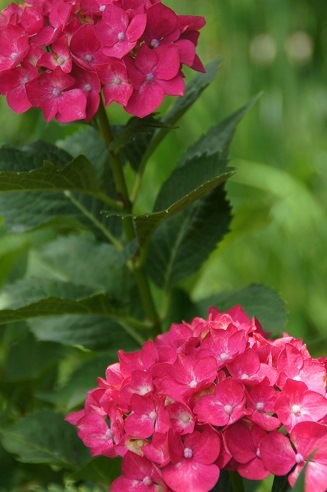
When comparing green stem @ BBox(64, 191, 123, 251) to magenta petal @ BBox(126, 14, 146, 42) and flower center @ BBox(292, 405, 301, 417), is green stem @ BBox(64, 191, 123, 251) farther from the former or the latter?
flower center @ BBox(292, 405, 301, 417)

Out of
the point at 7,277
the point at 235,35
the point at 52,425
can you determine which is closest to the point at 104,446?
the point at 52,425

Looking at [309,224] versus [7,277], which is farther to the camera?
[309,224]

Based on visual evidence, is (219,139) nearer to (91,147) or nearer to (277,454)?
(91,147)

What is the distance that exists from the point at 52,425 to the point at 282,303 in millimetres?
334

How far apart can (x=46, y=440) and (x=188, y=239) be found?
338mm

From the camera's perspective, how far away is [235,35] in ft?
9.89

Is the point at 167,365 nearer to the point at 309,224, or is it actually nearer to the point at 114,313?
the point at 114,313

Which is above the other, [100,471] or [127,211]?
[127,211]

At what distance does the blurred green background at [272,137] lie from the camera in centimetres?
233

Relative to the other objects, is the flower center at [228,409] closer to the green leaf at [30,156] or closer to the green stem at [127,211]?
the green stem at [127,211]

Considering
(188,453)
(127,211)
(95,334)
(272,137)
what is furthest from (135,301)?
(272,137)

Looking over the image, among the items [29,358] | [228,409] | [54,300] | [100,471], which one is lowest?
[29,358]

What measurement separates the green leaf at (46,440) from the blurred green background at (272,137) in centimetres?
66

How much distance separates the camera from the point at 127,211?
1.18 metres
